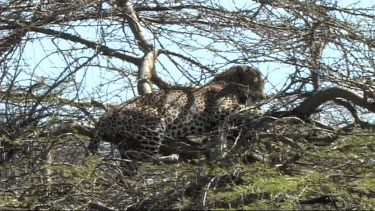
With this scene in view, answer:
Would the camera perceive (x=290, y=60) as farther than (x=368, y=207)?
Yes

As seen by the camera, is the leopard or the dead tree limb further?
the leopard

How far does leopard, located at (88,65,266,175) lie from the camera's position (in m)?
9.96

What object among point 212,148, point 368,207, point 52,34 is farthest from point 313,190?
point 52,34

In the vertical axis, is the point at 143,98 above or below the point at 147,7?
below

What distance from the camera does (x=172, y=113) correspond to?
1048 cm

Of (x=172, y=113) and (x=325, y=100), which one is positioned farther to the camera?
(x=172, y=113)

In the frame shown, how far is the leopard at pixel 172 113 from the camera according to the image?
32.7 ft

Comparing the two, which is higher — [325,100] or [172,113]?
[172,113]

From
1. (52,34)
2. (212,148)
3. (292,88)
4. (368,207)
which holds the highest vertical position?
(52,34)

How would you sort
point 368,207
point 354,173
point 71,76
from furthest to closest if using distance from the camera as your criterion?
point 71,76 → point 354,173 → point 368,207

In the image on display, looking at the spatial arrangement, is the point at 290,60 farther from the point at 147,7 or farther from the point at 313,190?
the point at 147,7

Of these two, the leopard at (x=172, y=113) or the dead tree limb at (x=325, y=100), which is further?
the leopard at (x=172, y=113)

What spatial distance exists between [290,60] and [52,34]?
249 cm

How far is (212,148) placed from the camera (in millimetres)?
8070
